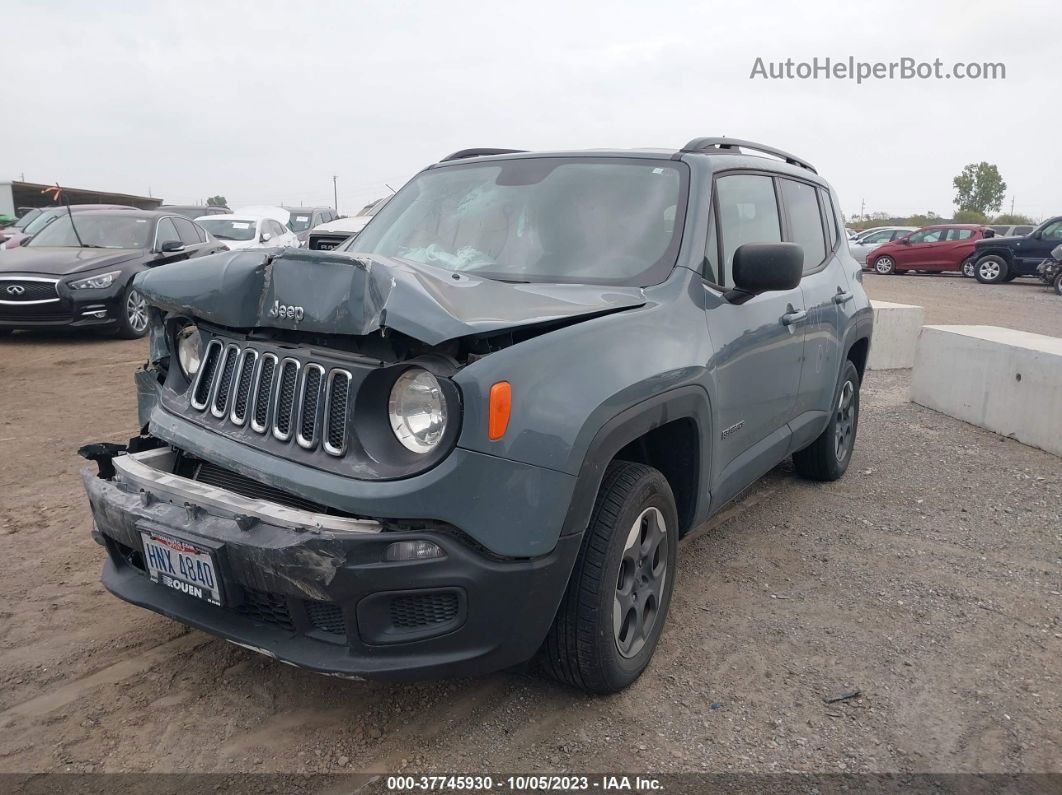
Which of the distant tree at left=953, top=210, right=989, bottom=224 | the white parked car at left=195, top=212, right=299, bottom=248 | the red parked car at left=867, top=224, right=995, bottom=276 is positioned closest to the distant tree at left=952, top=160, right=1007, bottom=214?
the distant tree at left=953, top=210, right=989, bottom=224

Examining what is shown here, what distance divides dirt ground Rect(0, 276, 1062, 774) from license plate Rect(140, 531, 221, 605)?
499 millimetres

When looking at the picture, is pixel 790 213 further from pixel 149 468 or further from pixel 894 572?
pixel 149 468

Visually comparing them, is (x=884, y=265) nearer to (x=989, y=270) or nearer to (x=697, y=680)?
(x=989, y=270)

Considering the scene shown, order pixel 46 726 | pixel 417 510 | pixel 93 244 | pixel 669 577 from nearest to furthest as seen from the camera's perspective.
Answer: pixel 417 510
pixel 46 726
pixel 669 577
pixel 93 244

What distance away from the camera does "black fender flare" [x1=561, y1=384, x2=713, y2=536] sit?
255 cm

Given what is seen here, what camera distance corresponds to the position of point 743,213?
396 centimetres

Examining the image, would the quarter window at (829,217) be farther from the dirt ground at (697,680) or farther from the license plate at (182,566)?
the license plate at (182,566)

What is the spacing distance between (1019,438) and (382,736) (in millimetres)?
5736

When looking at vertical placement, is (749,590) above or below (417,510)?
below

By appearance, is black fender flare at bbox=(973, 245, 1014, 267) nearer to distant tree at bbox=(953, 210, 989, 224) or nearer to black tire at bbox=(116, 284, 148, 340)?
black tire at bbox=(116, 284, 148, 340)

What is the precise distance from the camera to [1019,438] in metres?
6.59

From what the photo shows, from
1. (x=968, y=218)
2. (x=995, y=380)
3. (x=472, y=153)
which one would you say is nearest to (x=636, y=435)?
(x=472, y=153)

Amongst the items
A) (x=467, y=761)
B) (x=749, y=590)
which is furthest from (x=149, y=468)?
(x=749, y=590)

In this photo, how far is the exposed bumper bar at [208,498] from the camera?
2361mm
